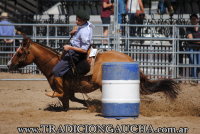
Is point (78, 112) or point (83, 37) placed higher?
point (83, 37)

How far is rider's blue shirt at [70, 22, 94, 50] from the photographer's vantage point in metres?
10.3

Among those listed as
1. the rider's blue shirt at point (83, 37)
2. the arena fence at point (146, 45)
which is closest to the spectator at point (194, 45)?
the arena fence at point (146, 45)

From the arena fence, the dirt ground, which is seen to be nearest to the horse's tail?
the dirt ground

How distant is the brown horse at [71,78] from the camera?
10.6 meters

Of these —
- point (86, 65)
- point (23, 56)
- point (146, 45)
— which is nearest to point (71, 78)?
point (86, 65)

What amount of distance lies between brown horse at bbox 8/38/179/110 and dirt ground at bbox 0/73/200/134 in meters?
0.28

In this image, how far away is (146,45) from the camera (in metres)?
15.4

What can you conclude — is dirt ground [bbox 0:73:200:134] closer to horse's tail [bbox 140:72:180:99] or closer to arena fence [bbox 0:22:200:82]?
horse's tail [bbox 140:72:180:99]

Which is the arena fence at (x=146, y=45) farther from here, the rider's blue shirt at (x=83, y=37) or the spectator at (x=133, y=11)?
the rider's blue shirt at (x=83, y=37)

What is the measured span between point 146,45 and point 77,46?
5.15 meters

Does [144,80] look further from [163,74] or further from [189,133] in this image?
[163,74]

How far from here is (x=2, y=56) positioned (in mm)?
15719

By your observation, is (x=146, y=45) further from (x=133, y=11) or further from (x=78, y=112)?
(x=78, y=112)

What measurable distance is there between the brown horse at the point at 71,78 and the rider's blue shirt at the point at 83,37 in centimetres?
50
